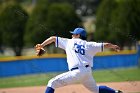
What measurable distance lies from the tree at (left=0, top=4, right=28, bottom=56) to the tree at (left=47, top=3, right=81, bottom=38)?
101 inches

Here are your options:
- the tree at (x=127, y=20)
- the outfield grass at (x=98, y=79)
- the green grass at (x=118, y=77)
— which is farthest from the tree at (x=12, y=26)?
the green grass at (x=118, y=77)

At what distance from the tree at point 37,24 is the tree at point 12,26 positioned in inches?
50.3

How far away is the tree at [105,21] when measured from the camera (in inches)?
1455

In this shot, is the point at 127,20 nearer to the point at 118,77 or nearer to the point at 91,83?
the point at 118,77

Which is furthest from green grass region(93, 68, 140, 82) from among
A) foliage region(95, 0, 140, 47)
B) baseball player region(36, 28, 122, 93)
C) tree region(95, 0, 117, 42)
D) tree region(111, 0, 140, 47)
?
tree region(95, 0, 117, 42)

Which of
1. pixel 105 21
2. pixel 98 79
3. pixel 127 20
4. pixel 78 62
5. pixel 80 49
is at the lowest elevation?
pixel 98 79

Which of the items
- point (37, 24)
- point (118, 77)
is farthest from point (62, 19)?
point (118, 77)

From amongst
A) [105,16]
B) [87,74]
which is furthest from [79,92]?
[105,16]

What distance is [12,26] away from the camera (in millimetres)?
40312

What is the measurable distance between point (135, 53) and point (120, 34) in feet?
27.5

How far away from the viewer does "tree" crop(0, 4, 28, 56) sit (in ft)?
131

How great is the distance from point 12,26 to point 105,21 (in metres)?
8.23

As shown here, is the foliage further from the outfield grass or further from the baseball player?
the baseball player

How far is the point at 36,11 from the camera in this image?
40000mm
